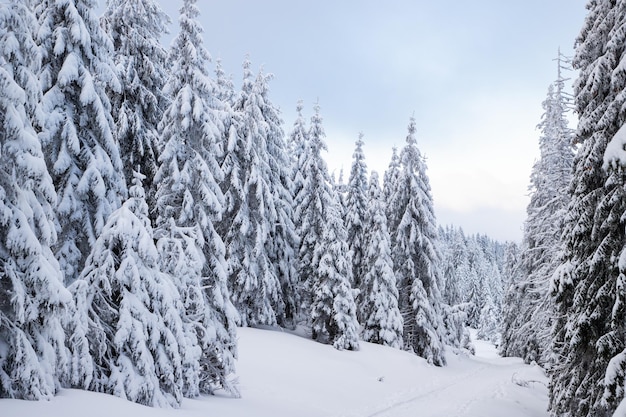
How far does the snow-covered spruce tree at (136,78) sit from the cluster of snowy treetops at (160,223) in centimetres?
7

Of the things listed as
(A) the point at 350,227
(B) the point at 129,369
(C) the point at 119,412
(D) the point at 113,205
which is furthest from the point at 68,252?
(A) the point at 350,227

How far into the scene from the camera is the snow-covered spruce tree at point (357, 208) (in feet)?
109

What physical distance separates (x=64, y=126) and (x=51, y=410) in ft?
26.4

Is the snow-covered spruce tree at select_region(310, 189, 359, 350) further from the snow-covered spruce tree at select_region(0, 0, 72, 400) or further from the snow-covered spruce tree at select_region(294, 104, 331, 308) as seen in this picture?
the snow-covered spruce tree at select_region(0, 0, 72, 400)

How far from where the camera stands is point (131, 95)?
736 inches

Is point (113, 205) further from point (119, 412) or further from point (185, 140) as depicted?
point (119, 412)

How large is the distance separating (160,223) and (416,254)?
21425mm

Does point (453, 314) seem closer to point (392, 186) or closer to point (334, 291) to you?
point (392, 186)

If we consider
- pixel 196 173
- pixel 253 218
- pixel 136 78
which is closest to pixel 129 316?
pixel 196 173

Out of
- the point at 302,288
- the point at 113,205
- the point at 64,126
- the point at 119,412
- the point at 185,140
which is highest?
the point at 185,140

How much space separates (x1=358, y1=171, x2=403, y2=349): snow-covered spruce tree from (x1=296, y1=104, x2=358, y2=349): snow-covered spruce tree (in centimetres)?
343

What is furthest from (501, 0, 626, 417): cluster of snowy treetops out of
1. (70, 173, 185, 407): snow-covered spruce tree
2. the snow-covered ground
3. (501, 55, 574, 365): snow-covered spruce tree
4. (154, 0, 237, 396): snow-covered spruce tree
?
(501, 55, 574, 365): snow-covered spruce tree

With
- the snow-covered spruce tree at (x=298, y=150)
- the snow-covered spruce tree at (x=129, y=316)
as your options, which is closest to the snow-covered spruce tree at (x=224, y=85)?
the snow-covered spruce tree at (x=298, y=150)

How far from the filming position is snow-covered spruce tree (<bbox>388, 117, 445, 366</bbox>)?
30.2 meters
